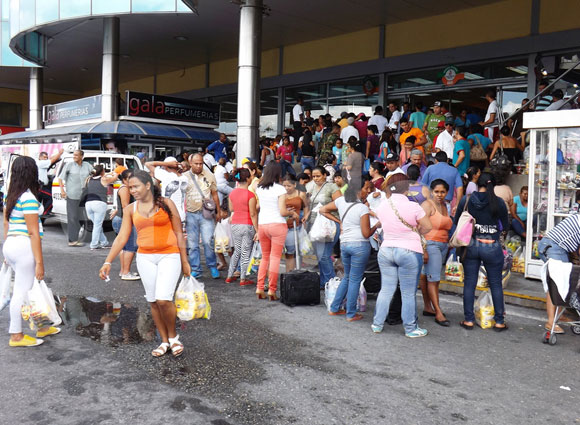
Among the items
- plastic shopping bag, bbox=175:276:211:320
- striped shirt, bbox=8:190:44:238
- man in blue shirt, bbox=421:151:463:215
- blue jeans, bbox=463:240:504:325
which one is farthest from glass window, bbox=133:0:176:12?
blue jeans, bbox=463:240:504:325

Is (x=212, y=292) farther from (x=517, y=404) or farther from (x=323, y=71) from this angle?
(x=323, y=71)

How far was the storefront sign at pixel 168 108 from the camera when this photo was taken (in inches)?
836

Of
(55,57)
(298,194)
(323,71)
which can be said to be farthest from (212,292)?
(55,57)

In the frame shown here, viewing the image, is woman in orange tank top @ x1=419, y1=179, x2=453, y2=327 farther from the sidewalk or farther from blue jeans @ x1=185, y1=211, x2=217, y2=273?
blue jeans @ x1=185, y1=211, x2=217, y2=273

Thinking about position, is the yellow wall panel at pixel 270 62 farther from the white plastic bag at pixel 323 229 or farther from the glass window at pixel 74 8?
the white plastic bag at pixel 323 229

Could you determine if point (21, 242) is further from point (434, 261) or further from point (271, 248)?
point (434, 261)

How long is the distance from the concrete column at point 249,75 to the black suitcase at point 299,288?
25.9 feet

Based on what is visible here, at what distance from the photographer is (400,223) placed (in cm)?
587

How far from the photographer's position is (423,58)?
17.3m

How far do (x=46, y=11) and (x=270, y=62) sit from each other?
884 centimetres

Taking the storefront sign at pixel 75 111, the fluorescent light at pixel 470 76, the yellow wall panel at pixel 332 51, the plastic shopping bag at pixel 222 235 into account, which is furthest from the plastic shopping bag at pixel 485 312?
the storefront sign at pixel 75 111

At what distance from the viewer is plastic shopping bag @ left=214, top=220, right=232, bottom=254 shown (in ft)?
28.8

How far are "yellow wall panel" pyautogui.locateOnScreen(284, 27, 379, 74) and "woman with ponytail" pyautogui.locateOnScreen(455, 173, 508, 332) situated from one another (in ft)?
45.3

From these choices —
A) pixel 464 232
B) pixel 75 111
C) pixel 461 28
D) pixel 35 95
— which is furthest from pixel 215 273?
pixel 35 95
